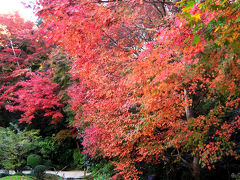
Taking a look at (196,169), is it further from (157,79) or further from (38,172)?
(38,172)

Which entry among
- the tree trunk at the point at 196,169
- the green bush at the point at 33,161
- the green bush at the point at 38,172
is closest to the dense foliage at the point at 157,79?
the tree trunk at the point at 196,169

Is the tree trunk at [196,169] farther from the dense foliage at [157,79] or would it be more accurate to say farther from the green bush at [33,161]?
the green bush at [33,161]

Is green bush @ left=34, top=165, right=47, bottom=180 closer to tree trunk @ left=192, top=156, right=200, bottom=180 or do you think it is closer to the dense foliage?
the dense foliage

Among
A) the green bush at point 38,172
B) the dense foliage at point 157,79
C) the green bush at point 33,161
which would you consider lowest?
the green bush at point 38,172

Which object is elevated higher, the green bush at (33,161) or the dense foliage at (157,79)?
the dense foliage at (157,79)

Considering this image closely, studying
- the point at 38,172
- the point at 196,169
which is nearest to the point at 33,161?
the point at 38,172

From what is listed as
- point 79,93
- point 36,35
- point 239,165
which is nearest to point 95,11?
point 79,93

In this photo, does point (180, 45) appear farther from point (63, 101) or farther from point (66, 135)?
point (66, 135)

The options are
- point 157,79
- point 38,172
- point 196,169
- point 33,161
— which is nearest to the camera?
point 157,79

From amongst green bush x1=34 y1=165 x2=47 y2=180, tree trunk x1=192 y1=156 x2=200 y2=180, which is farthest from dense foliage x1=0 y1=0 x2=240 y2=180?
green bush x1=34 y1=165 x2=47 y2=180

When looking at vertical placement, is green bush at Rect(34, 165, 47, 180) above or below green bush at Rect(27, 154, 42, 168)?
below

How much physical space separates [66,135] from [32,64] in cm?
696

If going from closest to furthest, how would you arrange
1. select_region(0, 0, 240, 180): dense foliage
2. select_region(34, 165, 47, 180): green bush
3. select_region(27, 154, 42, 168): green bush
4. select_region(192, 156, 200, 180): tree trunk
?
select_region(0, 0, 240, 180): dense foliage → select_region(192, 156, 200, 180): tree trunk → select_region(34, 165, 47, 180): green bush → select_region(27, 154, 42, 168): green bush

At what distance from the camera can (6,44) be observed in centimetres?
1573
